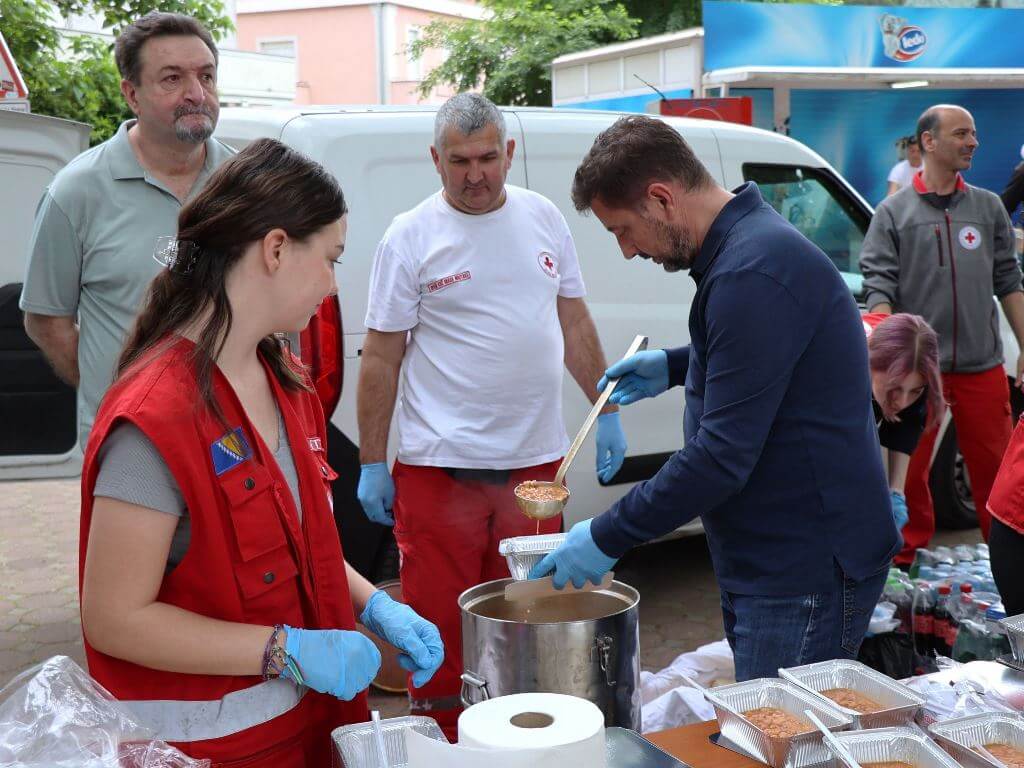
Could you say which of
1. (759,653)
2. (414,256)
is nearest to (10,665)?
(414,256)

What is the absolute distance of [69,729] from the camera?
5.01 feet

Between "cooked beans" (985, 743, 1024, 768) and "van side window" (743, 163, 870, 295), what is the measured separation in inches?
134

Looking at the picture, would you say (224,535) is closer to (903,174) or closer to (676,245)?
(676,245)

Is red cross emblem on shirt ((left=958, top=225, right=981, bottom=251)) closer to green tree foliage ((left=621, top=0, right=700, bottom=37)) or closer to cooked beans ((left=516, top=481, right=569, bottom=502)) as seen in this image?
cooked beans ((left=516, top=481, right=569, bottom=502))

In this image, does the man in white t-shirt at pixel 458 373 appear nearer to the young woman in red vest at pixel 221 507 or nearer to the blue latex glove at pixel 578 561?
the blue latex glove at pixel 578 561

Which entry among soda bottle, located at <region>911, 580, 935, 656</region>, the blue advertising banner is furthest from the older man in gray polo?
the blue advertising banner

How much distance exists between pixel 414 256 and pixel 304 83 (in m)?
34.1

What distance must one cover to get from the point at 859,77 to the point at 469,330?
971 centimetres

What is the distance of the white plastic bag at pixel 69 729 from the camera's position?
1.49m

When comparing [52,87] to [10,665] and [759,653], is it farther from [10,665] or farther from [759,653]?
[759,653]

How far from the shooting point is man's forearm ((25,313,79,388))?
130 inches

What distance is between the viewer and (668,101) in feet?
25.2

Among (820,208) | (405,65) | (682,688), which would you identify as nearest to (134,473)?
(682,688)

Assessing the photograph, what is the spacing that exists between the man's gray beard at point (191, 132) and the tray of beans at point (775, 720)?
7.40 ft
